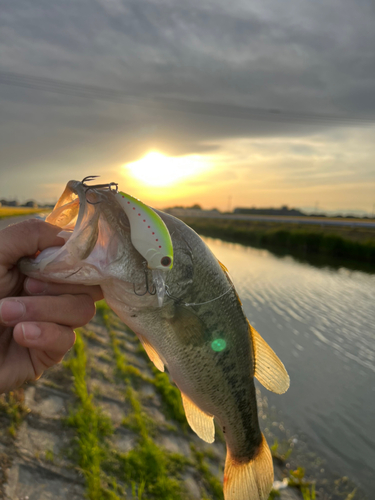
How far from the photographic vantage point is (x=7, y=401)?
161 inches

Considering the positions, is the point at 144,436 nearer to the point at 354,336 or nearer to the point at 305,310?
the point at 354,336

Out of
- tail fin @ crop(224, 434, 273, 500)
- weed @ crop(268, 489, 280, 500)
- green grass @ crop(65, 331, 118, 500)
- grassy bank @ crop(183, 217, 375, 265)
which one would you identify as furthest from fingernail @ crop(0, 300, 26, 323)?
grassy bank @ crop(183, 217, 375, 265)

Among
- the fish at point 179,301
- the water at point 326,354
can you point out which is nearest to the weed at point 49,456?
the fish at point 179,301

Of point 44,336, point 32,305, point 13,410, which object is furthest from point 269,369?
point 13,410

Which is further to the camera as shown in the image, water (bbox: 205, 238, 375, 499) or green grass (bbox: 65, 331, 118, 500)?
water (bbox: 205, 238, 375, 499)

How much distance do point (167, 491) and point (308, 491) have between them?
9.39ft

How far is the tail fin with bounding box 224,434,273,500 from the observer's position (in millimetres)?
2551

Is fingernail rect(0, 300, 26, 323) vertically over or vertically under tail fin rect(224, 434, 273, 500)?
over

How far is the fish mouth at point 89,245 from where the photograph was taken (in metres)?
1.81

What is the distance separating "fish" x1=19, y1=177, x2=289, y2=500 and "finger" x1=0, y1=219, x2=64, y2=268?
1.9 inches

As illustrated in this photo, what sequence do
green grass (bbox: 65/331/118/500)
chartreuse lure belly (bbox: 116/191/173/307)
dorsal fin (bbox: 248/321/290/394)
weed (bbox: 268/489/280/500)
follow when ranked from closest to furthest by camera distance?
chartreuse lure belly (bbox: 116/191/173/307), dorsal fin (bbox: 248/321/290/394), green grass (bbox: 65/331/118/500), weed (bbox: 268/489/280/500)

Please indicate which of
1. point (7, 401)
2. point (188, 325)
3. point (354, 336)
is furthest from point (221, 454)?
point (354, 336)

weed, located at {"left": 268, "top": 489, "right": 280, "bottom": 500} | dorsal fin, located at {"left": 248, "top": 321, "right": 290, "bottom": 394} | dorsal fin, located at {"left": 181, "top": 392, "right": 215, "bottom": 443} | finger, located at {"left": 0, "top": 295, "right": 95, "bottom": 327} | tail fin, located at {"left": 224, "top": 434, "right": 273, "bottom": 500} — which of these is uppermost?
finger, located at {"left": 0, "top": 295, "right": 95, "bottom": 327}

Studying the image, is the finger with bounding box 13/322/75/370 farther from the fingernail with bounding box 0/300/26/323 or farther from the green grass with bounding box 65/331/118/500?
the green grass with bounding box 65/331/118/500
